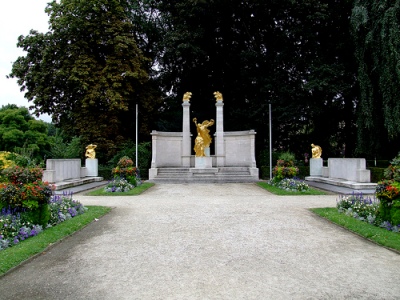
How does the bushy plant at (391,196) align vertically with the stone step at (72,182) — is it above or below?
above

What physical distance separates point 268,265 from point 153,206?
6415 millimetres

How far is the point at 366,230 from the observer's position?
7.02 m

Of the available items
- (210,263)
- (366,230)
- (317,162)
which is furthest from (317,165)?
(210,263)

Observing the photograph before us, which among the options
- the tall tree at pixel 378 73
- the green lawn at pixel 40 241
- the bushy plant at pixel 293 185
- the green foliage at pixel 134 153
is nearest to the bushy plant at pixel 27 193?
the green lawn at pixel 40 241

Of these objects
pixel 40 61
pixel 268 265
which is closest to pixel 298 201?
pixel 268 265

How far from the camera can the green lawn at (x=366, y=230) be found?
20.0ft

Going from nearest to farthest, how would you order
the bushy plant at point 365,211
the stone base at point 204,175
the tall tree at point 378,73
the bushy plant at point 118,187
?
1. the bushy plant at point 365,211
2. the bushy plant at point 118,187
3. the tall tree at point 378,73
4. the stone base at point 204,175

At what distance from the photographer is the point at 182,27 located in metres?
26.2

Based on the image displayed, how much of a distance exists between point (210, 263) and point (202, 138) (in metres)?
18.5

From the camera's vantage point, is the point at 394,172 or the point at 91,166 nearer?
the point at 394,172

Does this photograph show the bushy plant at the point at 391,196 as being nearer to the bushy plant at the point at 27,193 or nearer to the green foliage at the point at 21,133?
the bushy plant at the point at 27,193

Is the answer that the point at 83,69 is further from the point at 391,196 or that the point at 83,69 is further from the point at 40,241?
the point at 391,196

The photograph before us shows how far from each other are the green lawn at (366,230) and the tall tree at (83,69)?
18055mm

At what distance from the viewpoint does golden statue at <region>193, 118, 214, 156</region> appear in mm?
22825
